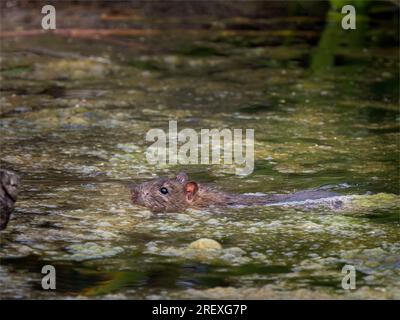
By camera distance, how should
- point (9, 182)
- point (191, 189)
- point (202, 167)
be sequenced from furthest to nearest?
point (202, 167)
point (191, 189)
point (9, 182)

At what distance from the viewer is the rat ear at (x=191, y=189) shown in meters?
6.34

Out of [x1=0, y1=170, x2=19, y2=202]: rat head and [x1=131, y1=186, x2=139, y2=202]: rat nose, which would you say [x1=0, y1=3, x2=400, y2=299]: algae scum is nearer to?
[x1=131, y1=186, x2=139, y2=202]: rat nose

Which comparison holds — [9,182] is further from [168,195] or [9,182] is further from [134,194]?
[168,195]

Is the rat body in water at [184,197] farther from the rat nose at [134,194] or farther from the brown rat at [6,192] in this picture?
the brown rat at [6,192]

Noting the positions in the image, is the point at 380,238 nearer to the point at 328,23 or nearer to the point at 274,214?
the point at 274,214

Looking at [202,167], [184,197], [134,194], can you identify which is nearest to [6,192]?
[134,194]

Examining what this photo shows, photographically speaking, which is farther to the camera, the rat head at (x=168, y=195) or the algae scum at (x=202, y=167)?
the rat head at (x=168, y=195)

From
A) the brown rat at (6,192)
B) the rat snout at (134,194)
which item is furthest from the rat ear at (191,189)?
the brown rat at (6,192)

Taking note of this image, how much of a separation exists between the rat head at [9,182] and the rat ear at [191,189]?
3.81ft

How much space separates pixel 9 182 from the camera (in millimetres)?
5867

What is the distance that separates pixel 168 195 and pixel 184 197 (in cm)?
12

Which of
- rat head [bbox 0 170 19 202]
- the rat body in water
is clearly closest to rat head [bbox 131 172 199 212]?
the rat body in water

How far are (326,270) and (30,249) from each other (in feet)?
5.76

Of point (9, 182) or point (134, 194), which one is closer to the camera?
point (9, 182)
